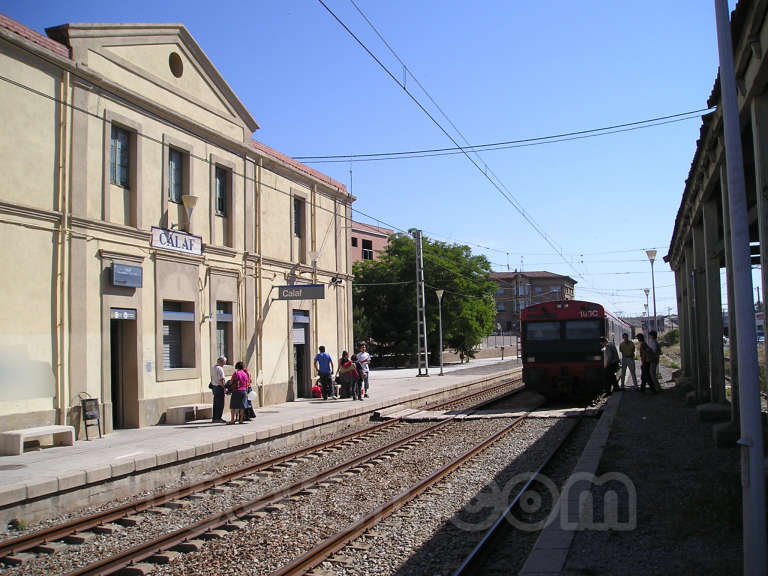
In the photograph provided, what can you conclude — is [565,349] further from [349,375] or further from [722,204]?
[722,204]

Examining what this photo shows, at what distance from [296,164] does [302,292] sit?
477 cm

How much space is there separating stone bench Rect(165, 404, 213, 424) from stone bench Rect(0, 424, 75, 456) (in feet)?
10.3

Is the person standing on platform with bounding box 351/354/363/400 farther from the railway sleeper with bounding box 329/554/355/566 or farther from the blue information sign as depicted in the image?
the railway sleeper with bounding box 329/554/355/566

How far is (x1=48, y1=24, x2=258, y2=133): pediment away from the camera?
1327 centimetres

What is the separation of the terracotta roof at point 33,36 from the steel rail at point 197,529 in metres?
8.72

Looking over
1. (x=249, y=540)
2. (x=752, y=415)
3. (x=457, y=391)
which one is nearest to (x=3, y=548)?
(x=249, y=540)

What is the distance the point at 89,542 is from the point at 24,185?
703 centimetres

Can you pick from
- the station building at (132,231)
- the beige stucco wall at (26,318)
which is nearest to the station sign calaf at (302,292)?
the station building at (132,231)

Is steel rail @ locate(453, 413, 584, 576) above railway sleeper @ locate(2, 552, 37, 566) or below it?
above

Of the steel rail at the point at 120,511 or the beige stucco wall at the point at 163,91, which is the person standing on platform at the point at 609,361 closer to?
the steel rail at the point at 120,511

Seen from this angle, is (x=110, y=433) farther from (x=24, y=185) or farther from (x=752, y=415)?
(x=752, y=415)

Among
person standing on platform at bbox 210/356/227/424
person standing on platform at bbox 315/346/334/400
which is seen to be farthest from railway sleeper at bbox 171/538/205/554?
person standing on platform at bbox 315/346/334/400

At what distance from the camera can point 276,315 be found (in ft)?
64.0

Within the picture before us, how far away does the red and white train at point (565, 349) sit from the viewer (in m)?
18.4
